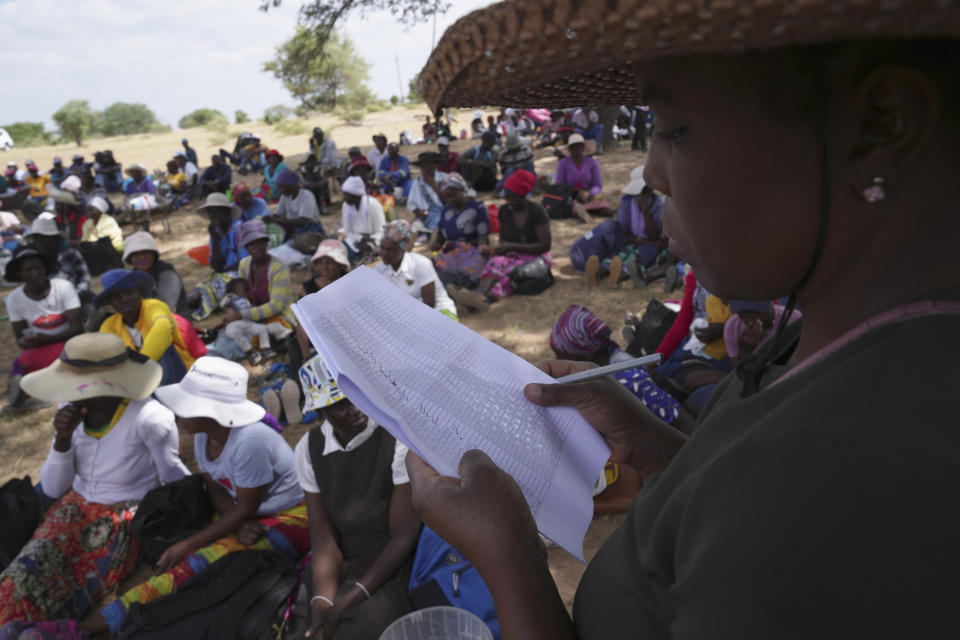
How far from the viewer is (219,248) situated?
22.7ft

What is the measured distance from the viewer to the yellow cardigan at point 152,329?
13.5ft

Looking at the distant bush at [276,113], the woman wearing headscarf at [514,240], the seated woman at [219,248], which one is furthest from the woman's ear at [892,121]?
the distant bush at [276,113]

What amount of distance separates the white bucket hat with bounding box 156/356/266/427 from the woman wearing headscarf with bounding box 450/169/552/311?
11.0ft

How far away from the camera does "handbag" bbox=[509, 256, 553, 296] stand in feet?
20.2

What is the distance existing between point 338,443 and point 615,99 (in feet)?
6.63

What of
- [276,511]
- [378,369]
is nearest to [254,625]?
[276,511]

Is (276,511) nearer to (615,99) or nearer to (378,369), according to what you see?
(378,369)

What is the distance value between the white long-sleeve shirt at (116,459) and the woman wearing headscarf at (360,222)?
4389 millimetres

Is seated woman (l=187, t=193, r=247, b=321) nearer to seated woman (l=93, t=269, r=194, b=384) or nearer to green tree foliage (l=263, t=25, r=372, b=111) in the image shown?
seated woman (l=93, t=269, r=194, b=384)

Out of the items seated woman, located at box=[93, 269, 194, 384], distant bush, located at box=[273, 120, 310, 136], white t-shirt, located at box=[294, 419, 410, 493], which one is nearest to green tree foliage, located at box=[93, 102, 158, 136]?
distant bush, located at box=[273, 120, 310, 136]

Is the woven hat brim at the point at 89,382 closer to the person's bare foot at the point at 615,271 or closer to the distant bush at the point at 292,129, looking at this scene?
the person's bare foot at the point at 615,271

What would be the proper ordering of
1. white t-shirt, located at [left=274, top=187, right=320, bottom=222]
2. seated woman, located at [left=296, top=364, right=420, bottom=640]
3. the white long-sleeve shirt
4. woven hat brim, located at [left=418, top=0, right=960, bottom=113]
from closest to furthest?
woven hat brim, located at [left=418, top=0, right=960, bottom=113] → seated woman, located at [left=296, top=364, right=420, bottom=640] → the white long-sleeve shirt → white t-shirt, located at [left=274, top=187, right=320, bottom=222]

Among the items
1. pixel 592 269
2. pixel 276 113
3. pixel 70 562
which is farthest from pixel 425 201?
pixel 276 113

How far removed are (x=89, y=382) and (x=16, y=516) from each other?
0.82 metres
